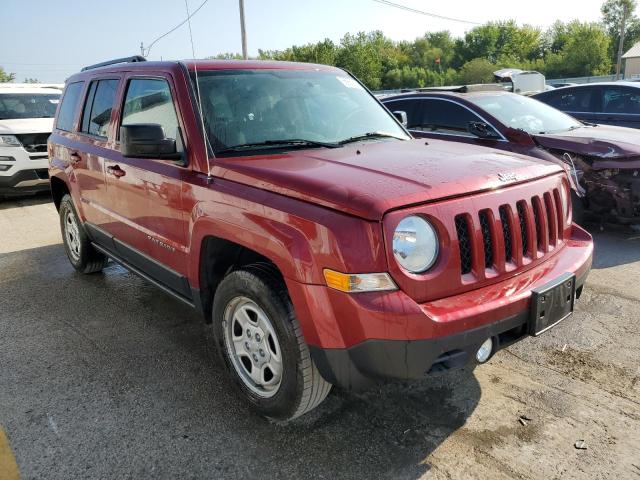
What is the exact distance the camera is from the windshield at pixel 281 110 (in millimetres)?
3232

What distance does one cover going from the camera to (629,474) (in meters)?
2.43

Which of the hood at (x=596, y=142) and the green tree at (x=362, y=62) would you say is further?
the green tree at (x=362, y=62)

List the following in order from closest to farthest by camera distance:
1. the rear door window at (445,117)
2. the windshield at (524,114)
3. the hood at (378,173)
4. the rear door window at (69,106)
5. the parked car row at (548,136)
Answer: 1. the hood at (378,173)
2. the rear door window at (69,106)
3. the parked car row at (548,136)
4. the windshield at (524,114)
5. the rear door window at (445,117)

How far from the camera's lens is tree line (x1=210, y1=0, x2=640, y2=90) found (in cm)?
6400

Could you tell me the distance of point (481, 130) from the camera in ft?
20.7

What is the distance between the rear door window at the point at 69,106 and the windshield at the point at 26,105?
5.33 meters

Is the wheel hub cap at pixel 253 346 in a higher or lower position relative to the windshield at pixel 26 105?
lower

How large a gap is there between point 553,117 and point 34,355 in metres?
6.33

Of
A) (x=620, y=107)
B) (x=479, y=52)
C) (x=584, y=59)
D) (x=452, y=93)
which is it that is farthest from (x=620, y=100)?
(x=479, y=52)

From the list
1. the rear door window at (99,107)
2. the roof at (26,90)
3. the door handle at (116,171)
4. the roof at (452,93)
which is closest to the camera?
the door handle at (116,171)

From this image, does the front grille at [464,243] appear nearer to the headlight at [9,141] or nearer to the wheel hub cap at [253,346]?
the wheel hub cap at [253,346]

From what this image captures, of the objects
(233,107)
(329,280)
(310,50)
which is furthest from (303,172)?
(310,50)

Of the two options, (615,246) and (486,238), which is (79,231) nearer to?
(486,238)

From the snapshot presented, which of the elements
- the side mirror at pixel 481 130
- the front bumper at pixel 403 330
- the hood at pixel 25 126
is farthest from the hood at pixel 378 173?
the hood at pixel 25 126
